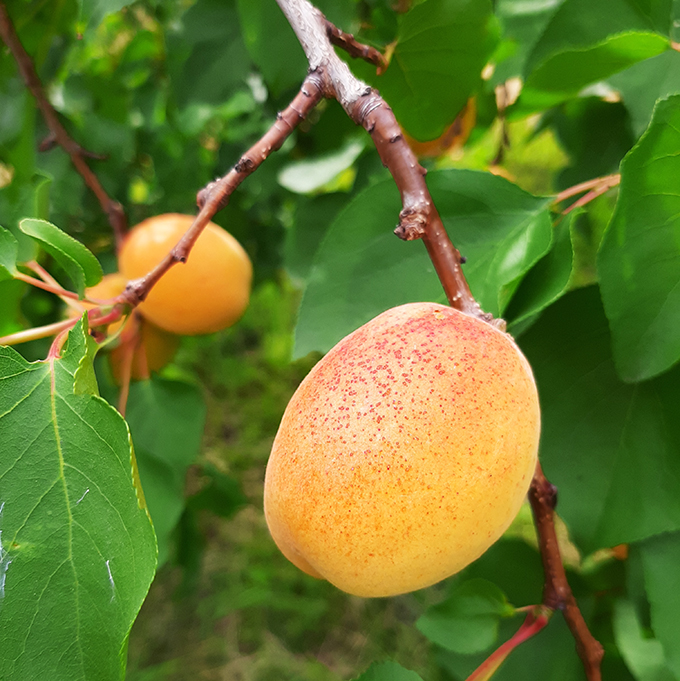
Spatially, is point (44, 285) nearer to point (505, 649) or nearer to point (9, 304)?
point (9, 304)

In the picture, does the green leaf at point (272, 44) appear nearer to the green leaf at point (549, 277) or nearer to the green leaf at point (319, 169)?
the green leaf at point (319, 169)

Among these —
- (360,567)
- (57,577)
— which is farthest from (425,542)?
(57,577)

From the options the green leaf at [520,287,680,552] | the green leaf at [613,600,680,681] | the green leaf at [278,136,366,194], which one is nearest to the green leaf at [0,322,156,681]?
the green leaf at [520,287,680,552]

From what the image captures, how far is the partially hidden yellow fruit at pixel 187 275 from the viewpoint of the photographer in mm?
839

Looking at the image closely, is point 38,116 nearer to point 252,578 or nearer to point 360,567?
point 360,567

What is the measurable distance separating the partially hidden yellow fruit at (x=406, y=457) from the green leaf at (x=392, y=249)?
0.15m

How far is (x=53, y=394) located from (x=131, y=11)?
1.13 meters

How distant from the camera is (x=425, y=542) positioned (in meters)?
0.38

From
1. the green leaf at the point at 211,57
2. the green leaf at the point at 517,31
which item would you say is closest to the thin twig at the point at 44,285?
the green leaf at the point at 211,57

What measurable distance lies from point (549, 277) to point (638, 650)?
55 centimetres

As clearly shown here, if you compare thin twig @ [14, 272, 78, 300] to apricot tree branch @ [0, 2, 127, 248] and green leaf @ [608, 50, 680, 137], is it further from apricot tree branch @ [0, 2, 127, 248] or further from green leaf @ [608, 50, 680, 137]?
green leaf @ [608, 50, 680, 137]

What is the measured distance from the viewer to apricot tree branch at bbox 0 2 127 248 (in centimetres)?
80

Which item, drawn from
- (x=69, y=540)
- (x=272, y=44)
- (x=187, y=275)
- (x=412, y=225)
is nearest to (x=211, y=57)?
(x=272, y=44)

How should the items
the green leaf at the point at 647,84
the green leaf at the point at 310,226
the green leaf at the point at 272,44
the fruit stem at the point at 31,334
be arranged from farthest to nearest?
the green leaf at the point at 310,226 → the green leaf at the point at 272,44 → the green leaf at the point at 647,84 → the fruit stem at the point at 31,334
